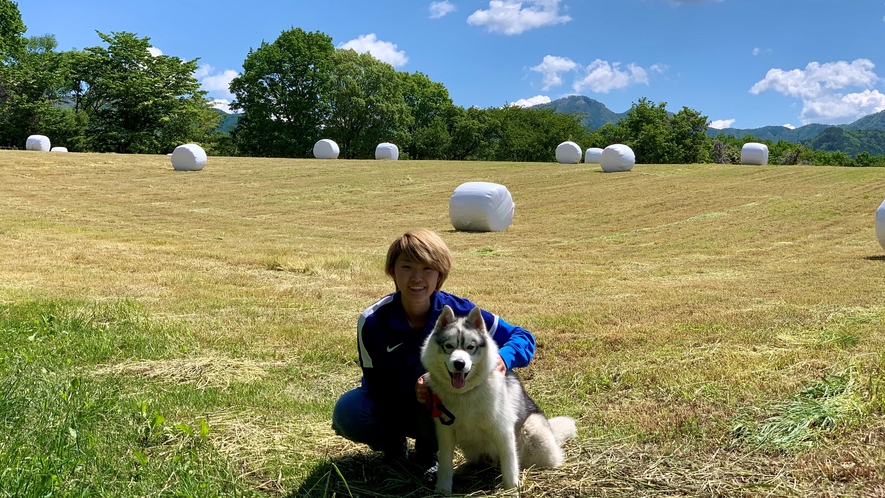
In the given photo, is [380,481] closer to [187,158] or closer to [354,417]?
[354,417]

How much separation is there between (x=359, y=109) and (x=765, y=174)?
1590 inches

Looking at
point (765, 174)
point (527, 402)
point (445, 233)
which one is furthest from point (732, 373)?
point (765, 174)

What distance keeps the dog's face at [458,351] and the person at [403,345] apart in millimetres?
373

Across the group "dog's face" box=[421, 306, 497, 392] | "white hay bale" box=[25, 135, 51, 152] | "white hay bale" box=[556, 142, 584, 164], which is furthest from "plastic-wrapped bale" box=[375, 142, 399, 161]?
"dog's face" box=[421, 306, 497, 392]

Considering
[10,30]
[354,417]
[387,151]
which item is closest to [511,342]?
[354,417]

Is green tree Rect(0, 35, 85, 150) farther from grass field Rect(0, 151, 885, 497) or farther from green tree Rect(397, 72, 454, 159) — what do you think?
grass field Rect(0, 151, 885, 497)

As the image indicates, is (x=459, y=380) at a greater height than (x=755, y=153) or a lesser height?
lesser

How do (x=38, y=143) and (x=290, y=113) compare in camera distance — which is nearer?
(x=38, y=143)

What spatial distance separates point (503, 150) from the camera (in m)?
73.8

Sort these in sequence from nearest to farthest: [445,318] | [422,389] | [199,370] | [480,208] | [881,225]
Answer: [445,318] → [422,389] → [199,370] → [881,225] → [480,208]

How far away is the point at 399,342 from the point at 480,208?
1759 cm

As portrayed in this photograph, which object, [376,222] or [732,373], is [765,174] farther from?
[732,373]

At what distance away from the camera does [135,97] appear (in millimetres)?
58031

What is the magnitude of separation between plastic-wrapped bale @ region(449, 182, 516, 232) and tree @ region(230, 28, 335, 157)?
4672 cm
